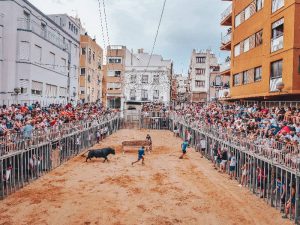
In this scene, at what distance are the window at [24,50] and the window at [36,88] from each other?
2.44 meters

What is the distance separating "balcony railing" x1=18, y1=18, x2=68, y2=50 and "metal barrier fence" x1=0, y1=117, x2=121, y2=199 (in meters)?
10.6

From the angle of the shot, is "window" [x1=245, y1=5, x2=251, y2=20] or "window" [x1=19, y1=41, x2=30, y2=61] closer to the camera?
"window" [x1=19, y1=41, x2=30, y2=61]

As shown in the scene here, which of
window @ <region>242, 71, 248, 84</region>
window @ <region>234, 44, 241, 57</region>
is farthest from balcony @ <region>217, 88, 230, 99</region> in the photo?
window @ <region>242, 71, 248, 84</region>

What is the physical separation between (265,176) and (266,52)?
14.0m

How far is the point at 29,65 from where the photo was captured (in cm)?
2938

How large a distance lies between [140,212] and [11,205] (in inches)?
203

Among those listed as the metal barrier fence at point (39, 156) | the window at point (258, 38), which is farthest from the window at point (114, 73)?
the window at point (258, 38)

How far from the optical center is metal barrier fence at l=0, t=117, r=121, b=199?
46.7ft

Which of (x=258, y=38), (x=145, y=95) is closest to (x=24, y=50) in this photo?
(x=258, y=38)

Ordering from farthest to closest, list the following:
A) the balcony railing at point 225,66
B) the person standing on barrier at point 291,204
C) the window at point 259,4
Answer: the balcony railing at point 225,66 → the window at point 259,4 → the person standing on barrier at point 291,204

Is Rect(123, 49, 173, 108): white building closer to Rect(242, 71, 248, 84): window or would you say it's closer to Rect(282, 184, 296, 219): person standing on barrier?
Rect(242, 71, 248, 84): window

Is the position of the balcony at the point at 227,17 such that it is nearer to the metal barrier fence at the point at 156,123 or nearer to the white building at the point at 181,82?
the metal barrier fence at the point at 156,123

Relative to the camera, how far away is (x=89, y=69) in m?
53.6

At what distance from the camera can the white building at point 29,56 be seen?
1097 inches
